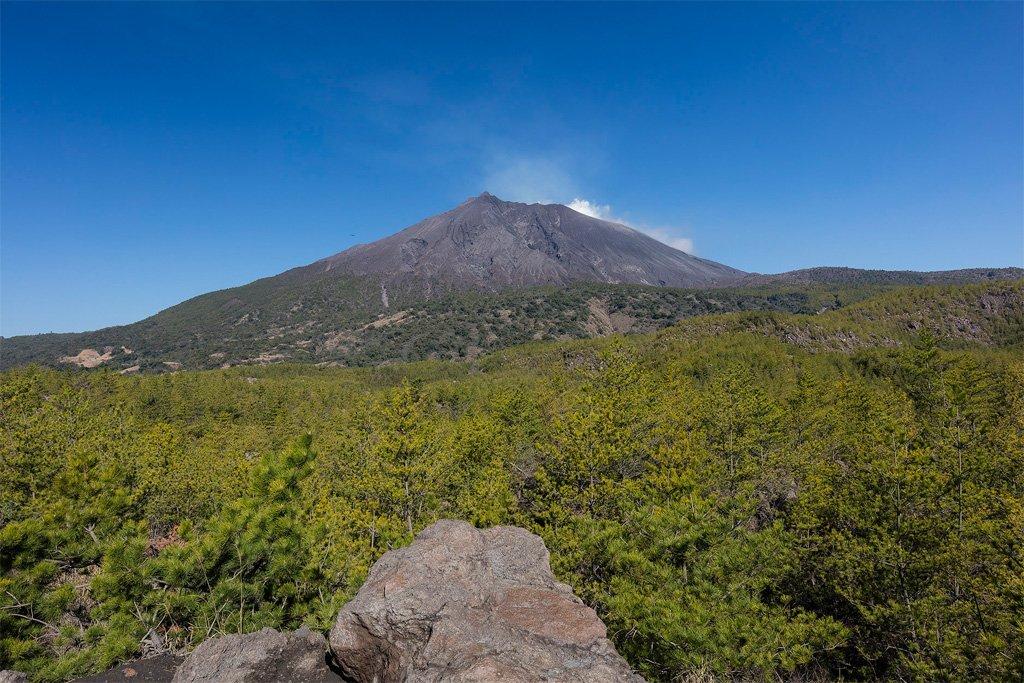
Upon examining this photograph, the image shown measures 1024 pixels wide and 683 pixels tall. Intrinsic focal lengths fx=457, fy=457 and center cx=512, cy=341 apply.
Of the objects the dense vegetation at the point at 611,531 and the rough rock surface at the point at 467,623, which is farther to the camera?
the dense vegetation at the point at 611,531

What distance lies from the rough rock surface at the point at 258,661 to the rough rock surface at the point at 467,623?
105 cm

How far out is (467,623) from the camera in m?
10.3

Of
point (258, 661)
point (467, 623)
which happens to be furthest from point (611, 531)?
point (258, 661)

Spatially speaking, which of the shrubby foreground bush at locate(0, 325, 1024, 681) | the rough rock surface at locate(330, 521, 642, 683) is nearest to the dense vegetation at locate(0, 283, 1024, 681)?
the shrubby foreground bush at locate(0, 325, 1024, 681)

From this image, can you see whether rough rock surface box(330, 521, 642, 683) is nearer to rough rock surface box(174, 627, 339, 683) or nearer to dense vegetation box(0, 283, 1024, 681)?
rough rock surface box(174, 627, 339, 683)

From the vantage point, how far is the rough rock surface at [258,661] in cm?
1077

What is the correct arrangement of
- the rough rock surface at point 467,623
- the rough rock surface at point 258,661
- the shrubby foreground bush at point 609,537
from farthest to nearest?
1. the shrubby foreground bush at point 609,537
2. the rough rock surface at point 258,661
3. the rough rock surface at point 467,623

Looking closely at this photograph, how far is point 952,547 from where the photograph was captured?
20844 millimetres

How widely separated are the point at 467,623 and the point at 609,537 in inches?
429

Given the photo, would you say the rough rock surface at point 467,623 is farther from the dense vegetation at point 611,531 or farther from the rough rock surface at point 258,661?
the dense vegetation at point 611,531

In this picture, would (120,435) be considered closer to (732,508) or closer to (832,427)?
(732,508)

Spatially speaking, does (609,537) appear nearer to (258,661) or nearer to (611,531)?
(611,531)

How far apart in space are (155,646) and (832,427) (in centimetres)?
5406

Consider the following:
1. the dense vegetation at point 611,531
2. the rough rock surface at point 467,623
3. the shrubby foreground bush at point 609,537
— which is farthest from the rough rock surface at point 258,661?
the dense vegetation at point 611,531
